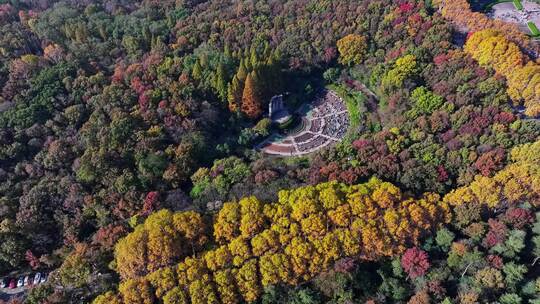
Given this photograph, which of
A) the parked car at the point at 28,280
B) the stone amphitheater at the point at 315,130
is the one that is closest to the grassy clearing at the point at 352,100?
the stone amphitheater at the point at 315,130

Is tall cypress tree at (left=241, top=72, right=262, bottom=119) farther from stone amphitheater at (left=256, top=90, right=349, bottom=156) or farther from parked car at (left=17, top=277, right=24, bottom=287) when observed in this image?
parked car at (left=17, top=277, right=24, bottom=287)

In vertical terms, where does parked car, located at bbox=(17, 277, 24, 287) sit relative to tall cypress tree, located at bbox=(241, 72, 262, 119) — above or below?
below

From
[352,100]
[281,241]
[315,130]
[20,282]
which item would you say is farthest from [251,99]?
[20,282]

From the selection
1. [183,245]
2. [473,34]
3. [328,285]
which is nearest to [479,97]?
[473,34]

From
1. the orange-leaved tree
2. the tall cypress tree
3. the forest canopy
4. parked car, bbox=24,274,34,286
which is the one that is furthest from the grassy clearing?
parked car, bbox=24,274,34,286

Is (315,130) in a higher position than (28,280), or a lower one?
lower

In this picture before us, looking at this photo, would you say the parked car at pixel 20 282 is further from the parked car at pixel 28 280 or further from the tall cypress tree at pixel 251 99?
the tall cypress tree at pixel 251 99

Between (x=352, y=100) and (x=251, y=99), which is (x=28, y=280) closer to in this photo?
(x=251, y=99)

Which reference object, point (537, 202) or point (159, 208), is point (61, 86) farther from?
point (537, 202)
